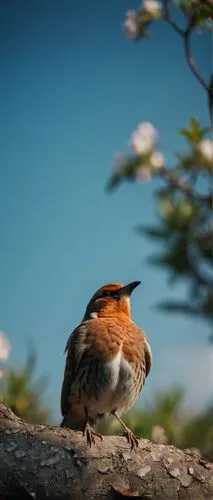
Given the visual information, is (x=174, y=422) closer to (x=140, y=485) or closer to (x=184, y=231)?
(x=140, y=485)

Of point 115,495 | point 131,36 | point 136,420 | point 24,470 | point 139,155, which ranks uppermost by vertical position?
point 131,36

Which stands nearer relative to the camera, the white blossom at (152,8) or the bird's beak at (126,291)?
the white blossom at (152,8)

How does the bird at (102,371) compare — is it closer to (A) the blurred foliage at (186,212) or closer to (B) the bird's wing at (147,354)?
(B) the bird's wing at (147,354)

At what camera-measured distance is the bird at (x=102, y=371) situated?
3195 mm

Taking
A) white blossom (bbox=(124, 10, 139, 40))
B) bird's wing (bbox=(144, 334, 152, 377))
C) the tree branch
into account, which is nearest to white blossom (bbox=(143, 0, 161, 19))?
white blossom (bbox=(124, 10, 139, 40))

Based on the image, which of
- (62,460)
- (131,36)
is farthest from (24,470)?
(131,36)

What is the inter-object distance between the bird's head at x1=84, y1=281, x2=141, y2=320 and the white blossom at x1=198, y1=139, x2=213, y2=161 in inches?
72.5

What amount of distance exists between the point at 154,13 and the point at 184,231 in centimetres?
103

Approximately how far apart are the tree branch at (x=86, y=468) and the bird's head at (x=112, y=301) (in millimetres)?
1135

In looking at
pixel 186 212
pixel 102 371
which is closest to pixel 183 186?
pixel 186 212

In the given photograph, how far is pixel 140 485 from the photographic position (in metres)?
2.35

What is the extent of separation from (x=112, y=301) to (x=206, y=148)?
6.45 ft

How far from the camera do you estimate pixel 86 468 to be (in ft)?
7.58

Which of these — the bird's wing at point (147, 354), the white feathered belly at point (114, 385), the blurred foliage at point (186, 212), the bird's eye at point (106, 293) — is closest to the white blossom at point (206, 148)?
the blurred foliage at point (186, 212)
